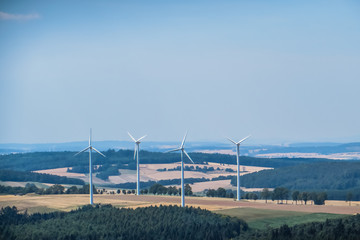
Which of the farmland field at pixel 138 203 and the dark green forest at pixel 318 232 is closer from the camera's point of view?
the dark green forest at pixel 318 232

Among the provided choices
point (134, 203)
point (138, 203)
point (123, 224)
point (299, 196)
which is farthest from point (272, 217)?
point (299, 196)

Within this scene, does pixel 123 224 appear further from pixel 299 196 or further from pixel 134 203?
pixel 299 196

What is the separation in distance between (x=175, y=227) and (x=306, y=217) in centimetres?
2556

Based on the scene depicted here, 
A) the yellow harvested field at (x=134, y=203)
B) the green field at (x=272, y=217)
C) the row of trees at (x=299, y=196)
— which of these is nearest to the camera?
the green field at (x=272, y=217)

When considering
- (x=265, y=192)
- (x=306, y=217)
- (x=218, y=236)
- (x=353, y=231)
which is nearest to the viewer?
(x=353, y=231)

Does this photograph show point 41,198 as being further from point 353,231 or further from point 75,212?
point 353,231

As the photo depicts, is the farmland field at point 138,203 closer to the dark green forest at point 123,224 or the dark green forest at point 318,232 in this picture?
the dark green forest at point 123,224

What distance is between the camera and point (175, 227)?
431ft

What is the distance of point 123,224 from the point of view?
136 metres

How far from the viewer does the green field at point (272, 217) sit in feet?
434

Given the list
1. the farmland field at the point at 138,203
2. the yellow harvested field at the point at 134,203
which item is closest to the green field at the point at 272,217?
the farmland field at the point at 138,203

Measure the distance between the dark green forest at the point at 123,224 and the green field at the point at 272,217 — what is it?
306 cm

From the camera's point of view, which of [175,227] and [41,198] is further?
[41,198]

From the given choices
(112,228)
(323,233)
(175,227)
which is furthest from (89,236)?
(323,233)
